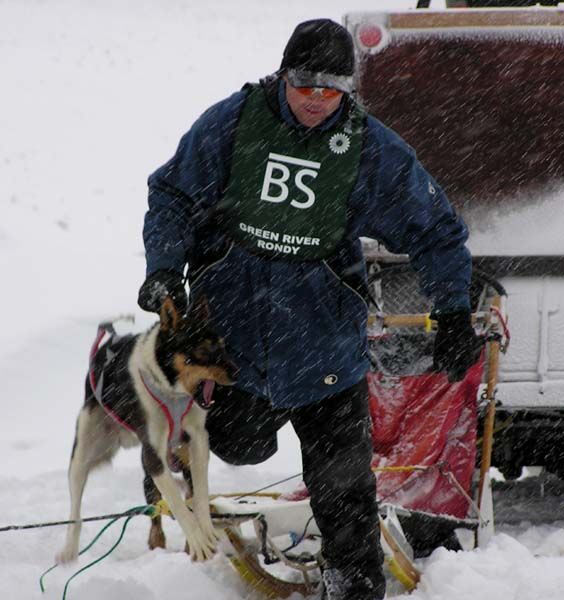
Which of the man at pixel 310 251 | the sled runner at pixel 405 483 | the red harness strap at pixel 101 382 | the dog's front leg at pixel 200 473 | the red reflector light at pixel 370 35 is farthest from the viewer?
the red reflector light at pixel 370 35

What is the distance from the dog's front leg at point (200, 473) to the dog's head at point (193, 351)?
0.63ft

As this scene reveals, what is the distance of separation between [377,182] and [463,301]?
1.57 feet

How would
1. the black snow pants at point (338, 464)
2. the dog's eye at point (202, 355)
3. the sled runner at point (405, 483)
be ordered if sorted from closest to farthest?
the dog's eye at point (202, 355) → the black snow pants at point (338, 464) → the sled runner at point (405, 483)

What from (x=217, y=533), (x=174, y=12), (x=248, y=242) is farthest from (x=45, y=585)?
(x=174, y=12)

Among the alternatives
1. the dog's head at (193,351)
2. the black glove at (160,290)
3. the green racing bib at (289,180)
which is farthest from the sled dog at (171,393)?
the green racing bib at (289,180)

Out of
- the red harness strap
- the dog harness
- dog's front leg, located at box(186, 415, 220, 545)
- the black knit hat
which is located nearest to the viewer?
the black knit hat

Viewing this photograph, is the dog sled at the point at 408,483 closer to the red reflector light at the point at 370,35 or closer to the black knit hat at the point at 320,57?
the red reflector light at the point at 370,35

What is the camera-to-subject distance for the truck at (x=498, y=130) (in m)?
4.38

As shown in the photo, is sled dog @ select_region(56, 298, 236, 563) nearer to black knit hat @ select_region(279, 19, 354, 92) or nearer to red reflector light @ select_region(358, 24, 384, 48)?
black knit hat @ select_region(279, 19, 354, 92)

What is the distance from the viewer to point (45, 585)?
11.5ft

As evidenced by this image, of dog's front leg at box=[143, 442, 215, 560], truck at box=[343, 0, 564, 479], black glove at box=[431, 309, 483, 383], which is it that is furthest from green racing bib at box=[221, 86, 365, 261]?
truck at box=[343, 0, 564, 479]

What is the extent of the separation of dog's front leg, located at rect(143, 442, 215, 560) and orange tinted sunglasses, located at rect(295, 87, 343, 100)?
1281mm

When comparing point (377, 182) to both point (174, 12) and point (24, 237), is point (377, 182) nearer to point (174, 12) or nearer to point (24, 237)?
point (24, 237)

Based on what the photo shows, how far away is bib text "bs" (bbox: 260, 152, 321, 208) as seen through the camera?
2.86 m
